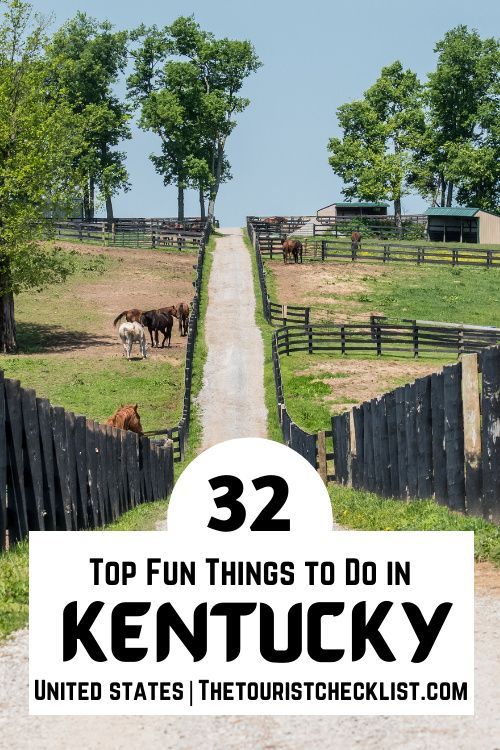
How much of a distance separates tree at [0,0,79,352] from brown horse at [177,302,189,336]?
192 inches

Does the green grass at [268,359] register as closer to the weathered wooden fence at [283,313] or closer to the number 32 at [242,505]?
the weathered wooden fence at [283,313]

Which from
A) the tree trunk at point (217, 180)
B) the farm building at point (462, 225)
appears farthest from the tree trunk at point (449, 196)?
the tree trunk at point (217, 180)

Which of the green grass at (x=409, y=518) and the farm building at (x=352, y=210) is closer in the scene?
the green grass at (x=409, y=518)

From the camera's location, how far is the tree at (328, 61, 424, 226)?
103 metres

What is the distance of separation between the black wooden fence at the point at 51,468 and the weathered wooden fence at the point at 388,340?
26747 millimetres

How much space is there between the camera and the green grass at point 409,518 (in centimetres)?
1062

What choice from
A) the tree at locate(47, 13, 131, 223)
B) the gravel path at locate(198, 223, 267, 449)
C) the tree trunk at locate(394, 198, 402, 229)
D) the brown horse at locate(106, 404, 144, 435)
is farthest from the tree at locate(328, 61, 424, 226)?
the brown horse at locate(106, 404, 144, 435)

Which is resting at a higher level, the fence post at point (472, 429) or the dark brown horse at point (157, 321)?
the fence post at point (472, 429)

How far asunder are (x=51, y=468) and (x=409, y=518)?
12.7 ft

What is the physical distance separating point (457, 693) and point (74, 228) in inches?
2998

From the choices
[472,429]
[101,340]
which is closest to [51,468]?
[472,429]

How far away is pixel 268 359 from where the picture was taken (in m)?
43.6

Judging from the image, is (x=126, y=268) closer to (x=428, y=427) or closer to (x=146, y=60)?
(x=146, y=60)

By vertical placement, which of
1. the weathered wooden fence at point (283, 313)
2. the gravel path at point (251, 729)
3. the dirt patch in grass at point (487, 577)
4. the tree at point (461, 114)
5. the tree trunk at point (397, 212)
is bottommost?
the weathered wooden fence at point (283, 313)
